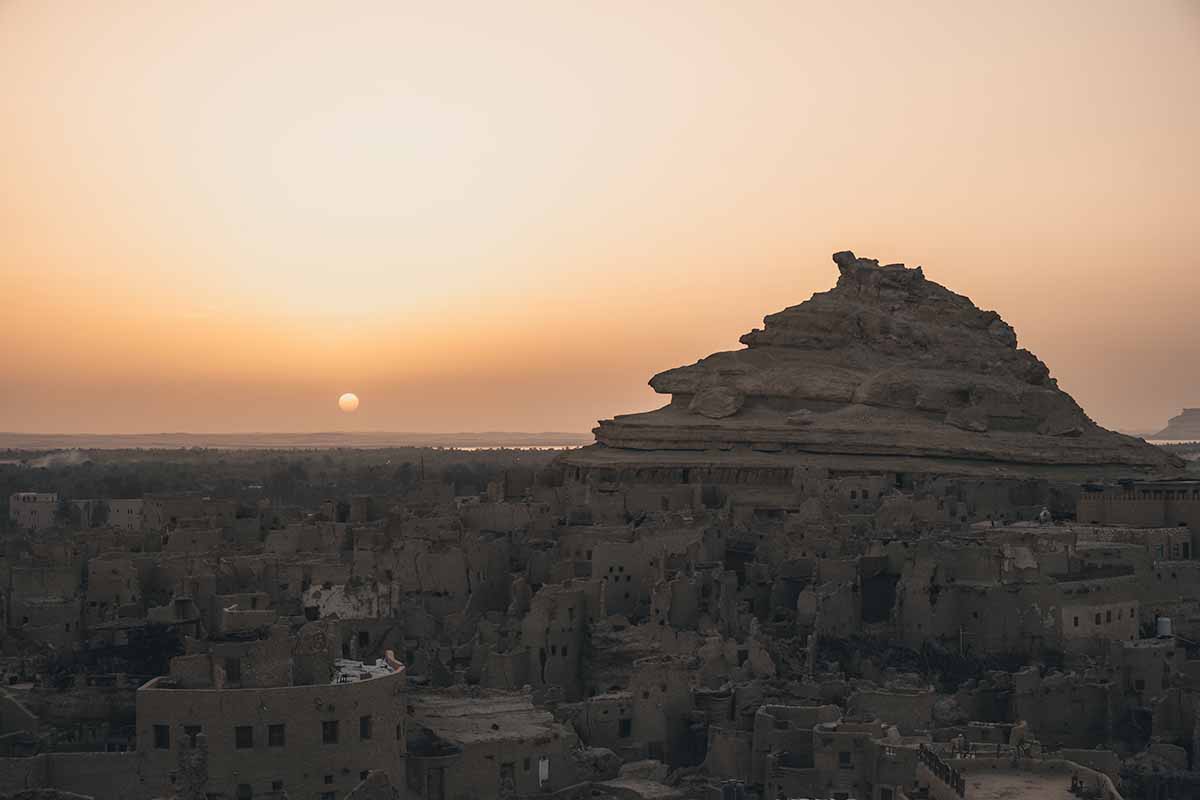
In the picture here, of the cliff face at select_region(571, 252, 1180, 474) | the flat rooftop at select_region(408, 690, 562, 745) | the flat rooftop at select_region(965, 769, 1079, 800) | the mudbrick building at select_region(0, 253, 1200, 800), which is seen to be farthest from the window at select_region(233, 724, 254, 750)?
the cliff face at select_region(571, 252, 1180, 474)

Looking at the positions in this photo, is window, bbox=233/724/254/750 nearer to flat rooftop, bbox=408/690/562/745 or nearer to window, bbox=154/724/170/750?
window, bbox=154/724/170/750

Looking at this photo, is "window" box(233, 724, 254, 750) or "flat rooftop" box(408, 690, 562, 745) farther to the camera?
"flat rooftop" box(408, 690, 562, 745)

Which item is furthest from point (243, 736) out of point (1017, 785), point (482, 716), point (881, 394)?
point (881, 394)

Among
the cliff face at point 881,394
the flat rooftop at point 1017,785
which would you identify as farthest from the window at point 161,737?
the cliff face at point 881,394

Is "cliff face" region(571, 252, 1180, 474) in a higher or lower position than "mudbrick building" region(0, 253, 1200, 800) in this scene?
higher

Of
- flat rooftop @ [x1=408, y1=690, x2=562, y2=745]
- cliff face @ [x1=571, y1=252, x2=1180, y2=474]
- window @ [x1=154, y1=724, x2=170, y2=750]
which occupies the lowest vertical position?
flat rooftop @ [x1=408, y1=690, x2=562, y2=745]

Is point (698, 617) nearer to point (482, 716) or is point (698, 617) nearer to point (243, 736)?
point (482, 716)
